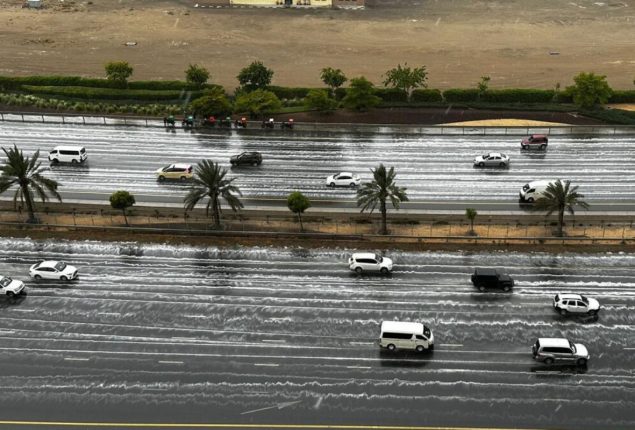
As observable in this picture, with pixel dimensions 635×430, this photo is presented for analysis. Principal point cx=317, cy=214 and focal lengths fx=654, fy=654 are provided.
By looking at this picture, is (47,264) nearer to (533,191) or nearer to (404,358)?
(404,358)

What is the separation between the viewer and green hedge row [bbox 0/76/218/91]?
9819cm

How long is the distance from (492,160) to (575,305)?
93.8 ft

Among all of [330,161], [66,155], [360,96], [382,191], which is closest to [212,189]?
[382,191]

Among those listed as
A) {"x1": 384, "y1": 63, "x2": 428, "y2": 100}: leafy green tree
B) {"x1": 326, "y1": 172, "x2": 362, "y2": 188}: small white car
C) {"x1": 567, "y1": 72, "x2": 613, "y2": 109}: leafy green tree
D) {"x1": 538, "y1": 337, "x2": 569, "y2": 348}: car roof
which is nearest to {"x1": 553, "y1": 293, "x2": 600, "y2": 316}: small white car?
{"x1": 538, "y1": 337, "x2": 569, "y2": 348}: car roof

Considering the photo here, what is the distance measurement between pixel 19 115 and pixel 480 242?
217ft

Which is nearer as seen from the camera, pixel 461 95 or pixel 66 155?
pixel 66 155

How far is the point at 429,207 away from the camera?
6725cm

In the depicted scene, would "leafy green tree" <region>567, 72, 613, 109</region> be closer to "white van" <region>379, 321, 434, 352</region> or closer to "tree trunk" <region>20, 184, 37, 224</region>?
"white van" <region>379, 321, 434, 352</region>

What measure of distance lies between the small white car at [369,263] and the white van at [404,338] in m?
9.88

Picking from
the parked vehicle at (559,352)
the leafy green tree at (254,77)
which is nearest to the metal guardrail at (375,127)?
the leafy green tree at (254,77)

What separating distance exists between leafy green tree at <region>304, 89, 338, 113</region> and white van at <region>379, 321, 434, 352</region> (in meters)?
47.7

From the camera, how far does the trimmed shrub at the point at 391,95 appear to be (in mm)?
93312

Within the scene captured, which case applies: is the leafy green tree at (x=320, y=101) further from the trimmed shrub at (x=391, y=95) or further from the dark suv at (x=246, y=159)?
the dark suv at (x=246, y=159)

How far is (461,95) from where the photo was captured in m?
92.5
